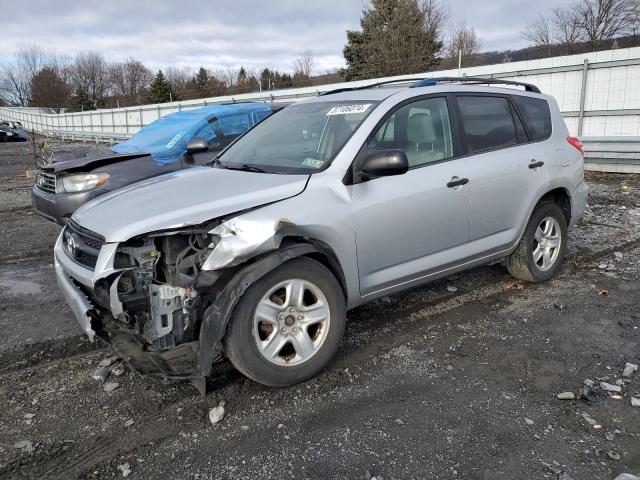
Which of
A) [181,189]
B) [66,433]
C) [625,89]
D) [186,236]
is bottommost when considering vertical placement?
[66,433]

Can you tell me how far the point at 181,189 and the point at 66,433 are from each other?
1.59 meters

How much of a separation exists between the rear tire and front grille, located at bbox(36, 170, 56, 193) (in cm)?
521

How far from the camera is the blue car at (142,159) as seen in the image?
593 cm

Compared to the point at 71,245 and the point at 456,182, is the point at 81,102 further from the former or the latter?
the point at 456,182

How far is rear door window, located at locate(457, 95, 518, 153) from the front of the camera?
4.24 m

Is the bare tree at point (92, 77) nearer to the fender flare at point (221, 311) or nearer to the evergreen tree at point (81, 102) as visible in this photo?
the evergreen tree at point (81, 102)

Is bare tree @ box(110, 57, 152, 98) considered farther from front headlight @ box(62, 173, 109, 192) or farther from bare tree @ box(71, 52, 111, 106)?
front headlight @ box(62, 173, 109, 192)

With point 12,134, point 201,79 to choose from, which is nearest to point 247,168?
point 12,134

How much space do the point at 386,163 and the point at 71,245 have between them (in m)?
2.16

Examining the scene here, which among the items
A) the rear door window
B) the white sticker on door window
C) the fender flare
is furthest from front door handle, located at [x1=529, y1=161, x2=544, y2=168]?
the fender flare

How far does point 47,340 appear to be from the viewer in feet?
13.1

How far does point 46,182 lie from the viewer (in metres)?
6.29

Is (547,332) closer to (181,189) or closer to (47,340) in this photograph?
(181,189)

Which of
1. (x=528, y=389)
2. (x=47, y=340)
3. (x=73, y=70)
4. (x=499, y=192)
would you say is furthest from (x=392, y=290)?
(x=73, y=70)
